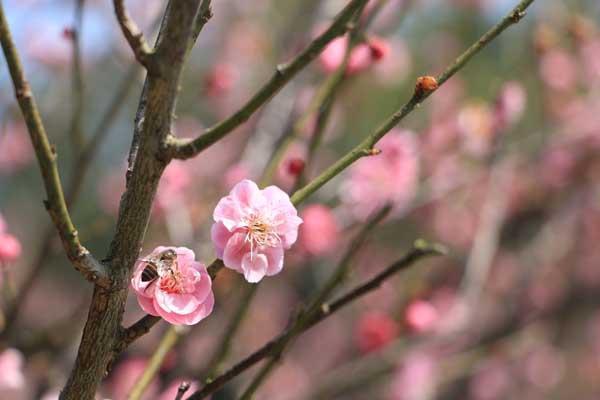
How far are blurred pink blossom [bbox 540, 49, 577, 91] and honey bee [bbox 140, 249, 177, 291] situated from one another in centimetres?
338

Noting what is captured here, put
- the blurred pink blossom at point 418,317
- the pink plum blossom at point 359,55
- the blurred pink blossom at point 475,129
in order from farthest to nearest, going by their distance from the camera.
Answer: the blurred pink blossom at point 475,129
the blurred pink blossom at point 418,317
the pink plum blossom at point 359,55

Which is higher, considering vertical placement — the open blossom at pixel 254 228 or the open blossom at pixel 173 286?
the open blossom at pixel 254 228

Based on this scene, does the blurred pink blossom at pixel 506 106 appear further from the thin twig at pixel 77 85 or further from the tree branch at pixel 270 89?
the tree branch at pixel 270 89

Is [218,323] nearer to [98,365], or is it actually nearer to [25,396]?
[25,396]

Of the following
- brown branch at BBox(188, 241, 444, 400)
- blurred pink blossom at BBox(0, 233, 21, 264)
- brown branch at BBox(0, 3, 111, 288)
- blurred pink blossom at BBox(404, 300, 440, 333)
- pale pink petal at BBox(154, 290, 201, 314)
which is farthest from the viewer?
blurred pink blossom at BBox(404, 300, 440, 333)

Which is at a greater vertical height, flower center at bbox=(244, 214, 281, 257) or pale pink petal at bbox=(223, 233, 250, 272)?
flower center at bbox=(244, 214, 281, 257)

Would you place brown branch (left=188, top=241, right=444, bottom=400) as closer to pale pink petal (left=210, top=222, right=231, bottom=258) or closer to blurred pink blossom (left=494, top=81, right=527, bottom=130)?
pale pink petal (left=210, top=222, right=231, bottom=258)

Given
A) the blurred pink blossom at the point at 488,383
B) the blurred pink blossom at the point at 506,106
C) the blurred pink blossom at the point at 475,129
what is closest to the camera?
the blurred pink blossom at the point at 506,106

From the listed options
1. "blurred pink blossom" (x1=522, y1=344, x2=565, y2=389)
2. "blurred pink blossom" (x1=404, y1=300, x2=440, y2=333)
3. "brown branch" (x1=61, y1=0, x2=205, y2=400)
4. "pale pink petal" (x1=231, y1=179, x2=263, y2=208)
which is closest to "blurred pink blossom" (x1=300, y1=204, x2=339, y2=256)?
"blurred pink blossom" (x1=404, y1=300, x2=440, y2=333)

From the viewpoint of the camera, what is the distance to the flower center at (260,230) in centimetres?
92

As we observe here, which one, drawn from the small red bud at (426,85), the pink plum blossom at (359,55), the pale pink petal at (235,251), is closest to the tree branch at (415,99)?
the small red bud at (426,85)

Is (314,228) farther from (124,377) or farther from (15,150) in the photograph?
(15,150)

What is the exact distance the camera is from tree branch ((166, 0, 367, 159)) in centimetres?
73

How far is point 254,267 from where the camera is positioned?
904 millimetres
